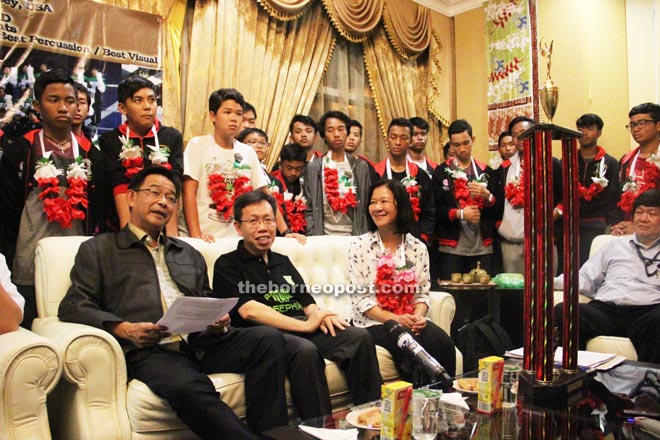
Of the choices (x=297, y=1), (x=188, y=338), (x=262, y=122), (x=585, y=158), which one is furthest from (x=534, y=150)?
(x=297, y=1)

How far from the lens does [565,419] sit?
1655 mm

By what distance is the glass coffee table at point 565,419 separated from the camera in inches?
61.2

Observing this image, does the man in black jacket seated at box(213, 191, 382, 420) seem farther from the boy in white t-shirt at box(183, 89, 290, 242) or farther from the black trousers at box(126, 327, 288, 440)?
the boy in white t-shirt at box(183, 89, 290, 242)

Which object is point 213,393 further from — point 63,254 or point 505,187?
point 505,187

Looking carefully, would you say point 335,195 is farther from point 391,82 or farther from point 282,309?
point 391,82

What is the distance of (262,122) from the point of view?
471cm

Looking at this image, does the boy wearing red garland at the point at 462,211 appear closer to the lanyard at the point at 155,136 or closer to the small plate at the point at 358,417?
the lanyard at the point at 155,136

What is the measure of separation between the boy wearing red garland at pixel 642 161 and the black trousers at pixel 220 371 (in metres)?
2.55

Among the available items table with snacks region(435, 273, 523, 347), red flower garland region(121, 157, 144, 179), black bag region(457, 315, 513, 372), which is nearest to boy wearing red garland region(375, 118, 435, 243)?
table with snacks region(435, 273, 523, 347)

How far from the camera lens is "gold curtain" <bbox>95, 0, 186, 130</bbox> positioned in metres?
4.09

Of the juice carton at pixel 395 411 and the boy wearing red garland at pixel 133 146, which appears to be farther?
the boy wearing red garland at pixel 133 146

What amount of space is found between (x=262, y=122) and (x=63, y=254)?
2.59m

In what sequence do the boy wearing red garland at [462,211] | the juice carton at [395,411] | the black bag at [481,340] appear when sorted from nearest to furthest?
1. the juice carton at [395,411]
2. the black bag at [481,340]
3. the boy wearing red garland at [462,211]

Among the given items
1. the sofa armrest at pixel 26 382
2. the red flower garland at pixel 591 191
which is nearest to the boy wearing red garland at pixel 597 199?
the red flower garland at pixel 591 191
